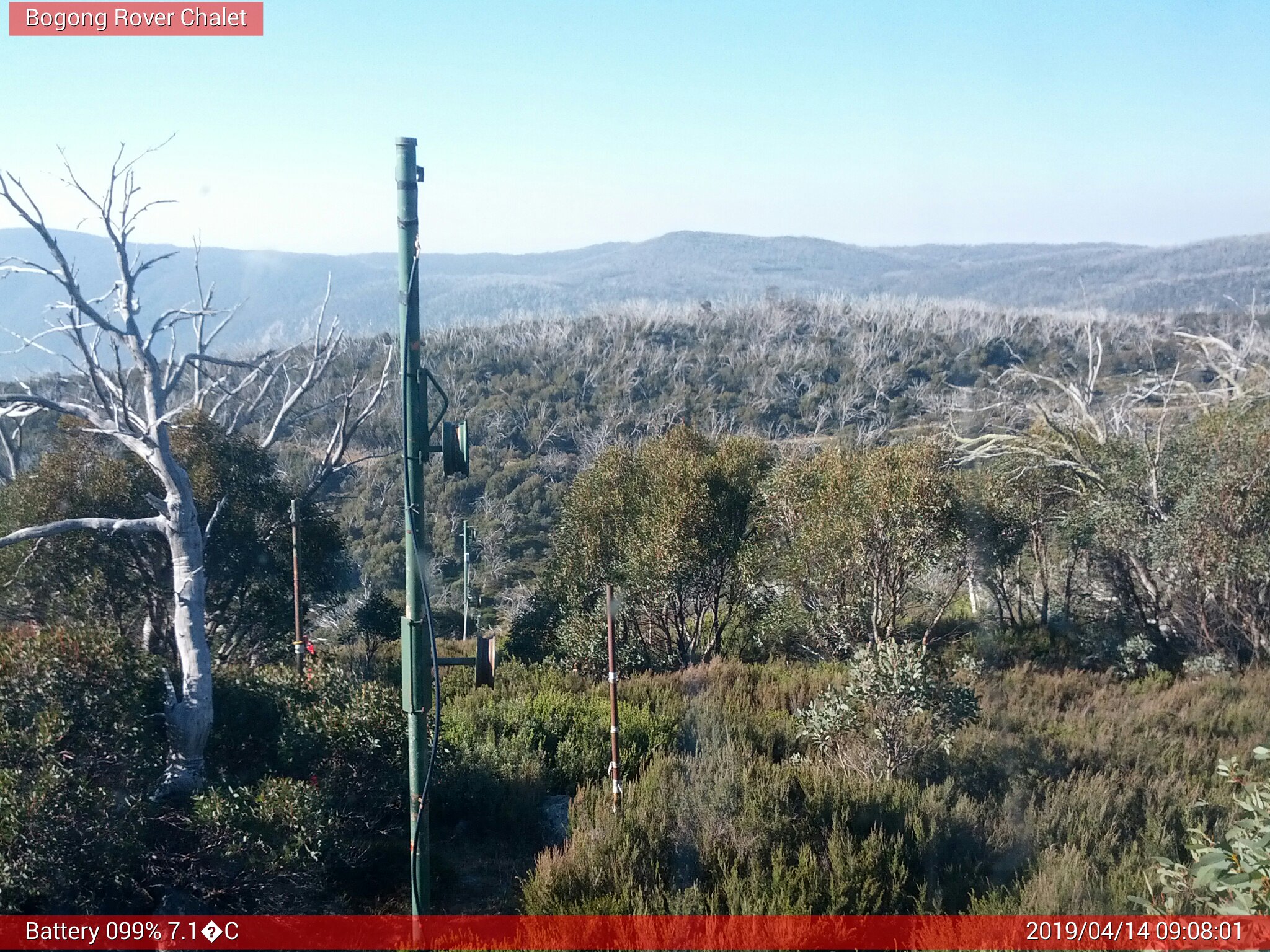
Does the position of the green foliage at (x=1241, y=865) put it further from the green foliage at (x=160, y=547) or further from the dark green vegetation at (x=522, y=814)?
the green foliage at (x=160, y=547)

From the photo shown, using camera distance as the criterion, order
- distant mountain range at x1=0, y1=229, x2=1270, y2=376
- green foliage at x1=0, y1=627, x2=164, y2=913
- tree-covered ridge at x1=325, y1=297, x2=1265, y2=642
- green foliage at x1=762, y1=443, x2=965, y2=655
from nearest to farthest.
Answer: green foliage at x1=0, y1=627, x2=164, y2=913 → green foliage at x1=762, y1=443, x2=965, y2=655 → tree-covered ridge at x1=325, y1=297, x2=1265, y2=642 → distant mountain range at x1=0, y1=229, x2=1270, y2=376

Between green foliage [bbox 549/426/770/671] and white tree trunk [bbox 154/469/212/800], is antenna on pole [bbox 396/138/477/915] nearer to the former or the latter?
white tree trunk [bbox 154/469/212/800]

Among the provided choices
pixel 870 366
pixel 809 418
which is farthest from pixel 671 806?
pixel 870 366


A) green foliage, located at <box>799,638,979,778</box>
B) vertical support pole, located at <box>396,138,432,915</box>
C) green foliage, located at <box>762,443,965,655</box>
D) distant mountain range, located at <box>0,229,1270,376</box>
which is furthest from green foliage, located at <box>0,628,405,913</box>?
distant mountain range, located at <box>0,229,1270,376</box>

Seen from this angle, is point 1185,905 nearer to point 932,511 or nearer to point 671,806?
point 671,806

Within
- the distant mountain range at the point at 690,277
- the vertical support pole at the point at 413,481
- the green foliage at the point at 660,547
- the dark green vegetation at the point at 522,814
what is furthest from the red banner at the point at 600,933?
the distant mountain range at the point at 690,277

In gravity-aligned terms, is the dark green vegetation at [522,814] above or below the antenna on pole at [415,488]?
below

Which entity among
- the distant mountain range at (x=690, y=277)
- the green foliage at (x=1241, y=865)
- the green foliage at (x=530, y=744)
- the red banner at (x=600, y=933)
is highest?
the distant mountain range at (x=690, y=277)
